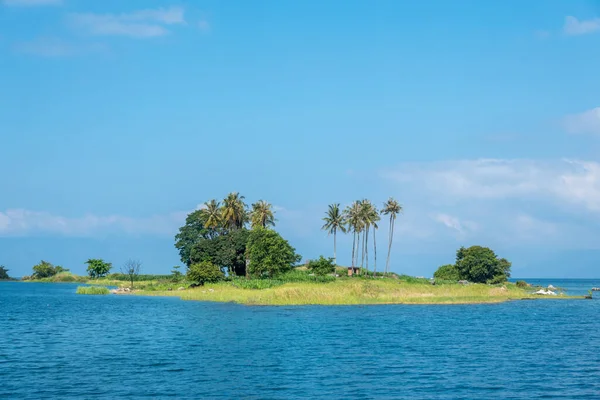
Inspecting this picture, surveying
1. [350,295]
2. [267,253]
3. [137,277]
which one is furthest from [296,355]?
[137,277]

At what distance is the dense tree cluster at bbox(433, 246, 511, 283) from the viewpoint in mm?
146125

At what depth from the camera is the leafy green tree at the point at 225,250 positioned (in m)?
130

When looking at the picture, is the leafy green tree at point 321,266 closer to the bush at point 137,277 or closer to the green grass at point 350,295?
the green grass at point 350,295

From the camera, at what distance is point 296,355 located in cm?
4106

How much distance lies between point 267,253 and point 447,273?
6122 centimetres

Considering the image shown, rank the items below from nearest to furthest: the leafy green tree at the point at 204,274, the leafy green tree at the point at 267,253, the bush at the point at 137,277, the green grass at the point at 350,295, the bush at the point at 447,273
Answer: the green grass at the point at 350,295, the leafy green tree at the point at 204,274, the leafy green tree at the point at 267,253, the bush at the point at 447,273, the bush at the point at 137,277

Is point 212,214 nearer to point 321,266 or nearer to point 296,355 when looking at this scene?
point 321,266

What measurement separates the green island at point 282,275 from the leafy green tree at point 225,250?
0.72 ft

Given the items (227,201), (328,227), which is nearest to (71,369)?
(227,201)

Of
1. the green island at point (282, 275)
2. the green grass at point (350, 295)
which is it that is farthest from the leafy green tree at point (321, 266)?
the green grass at point (350, 295)

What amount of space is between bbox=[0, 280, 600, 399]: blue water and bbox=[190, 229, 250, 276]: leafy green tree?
58316 millimetres

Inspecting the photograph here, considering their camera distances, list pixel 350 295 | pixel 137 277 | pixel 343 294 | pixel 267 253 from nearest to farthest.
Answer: pixel 343 294
pixel 350 295
pixel 267 253
pixel 137 277

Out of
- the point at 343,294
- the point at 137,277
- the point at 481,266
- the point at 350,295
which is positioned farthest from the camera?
the point at 137,277

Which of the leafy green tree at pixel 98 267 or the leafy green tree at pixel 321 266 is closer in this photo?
the leafy green tree at pixel 321 266
